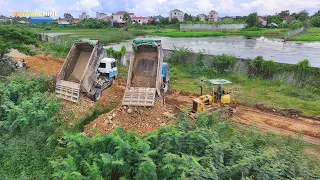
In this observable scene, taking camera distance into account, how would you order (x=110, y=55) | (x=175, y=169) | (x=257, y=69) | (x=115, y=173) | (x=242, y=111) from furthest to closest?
(x=110, y=55)
(x=257, y=69)
(x=242, y=111)
(x=115, y=173)
(x=175, y=169)

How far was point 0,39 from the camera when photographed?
1595cm

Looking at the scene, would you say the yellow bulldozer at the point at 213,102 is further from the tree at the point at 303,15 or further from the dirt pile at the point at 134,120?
the tree at the point at 303,15

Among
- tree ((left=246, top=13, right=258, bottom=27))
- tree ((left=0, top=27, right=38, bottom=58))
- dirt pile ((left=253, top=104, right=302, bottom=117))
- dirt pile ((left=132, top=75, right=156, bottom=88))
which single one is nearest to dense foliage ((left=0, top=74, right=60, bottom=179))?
dirt pile ((left=132, top=75, right=156, bottom=88))

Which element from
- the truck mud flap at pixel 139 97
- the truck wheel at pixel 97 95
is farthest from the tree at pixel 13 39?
the truck mud flap at pixel 139 97

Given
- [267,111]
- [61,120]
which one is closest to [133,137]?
[61,120]

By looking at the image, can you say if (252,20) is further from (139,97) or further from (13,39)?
(139,97)

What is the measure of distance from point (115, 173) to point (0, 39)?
13756 millimetres

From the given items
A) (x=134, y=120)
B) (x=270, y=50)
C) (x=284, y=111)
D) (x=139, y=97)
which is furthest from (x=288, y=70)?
(x=270, y=50)

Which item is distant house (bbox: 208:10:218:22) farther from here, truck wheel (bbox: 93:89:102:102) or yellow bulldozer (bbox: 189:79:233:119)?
yellow bulldozer (bbox: 189:79:233:119)

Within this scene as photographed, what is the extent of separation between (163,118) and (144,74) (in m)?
2.87

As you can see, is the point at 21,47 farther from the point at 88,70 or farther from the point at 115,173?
the point at 115,173

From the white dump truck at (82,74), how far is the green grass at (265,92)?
5.17 m

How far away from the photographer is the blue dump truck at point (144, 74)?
10.2 m

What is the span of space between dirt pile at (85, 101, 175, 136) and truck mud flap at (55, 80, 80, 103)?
1.67m
